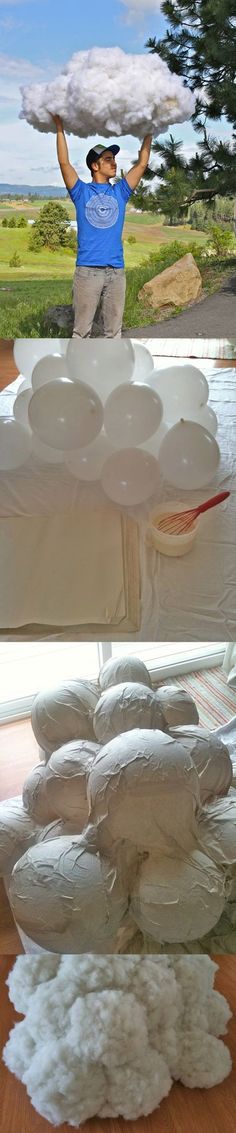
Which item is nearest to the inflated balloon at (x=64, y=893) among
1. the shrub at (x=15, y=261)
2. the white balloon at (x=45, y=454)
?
the white balloon at (x=45, y=454)

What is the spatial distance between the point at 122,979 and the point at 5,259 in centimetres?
97

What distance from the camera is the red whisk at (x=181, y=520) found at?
0.99m

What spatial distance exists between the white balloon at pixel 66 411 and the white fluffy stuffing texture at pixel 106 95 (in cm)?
28

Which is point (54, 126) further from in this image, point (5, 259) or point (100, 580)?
point (100, 580)

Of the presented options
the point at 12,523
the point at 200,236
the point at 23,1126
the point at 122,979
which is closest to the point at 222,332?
the point at 200,236

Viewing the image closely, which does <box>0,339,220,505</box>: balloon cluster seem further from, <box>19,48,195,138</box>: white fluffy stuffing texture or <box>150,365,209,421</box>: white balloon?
<box>19,48,195,138</box>: white fluffy stuffing texture

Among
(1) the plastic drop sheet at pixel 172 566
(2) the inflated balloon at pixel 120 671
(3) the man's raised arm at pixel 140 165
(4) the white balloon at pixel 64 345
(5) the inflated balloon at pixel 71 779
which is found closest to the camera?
(1) the plastic drop sheet at pixel 172 566

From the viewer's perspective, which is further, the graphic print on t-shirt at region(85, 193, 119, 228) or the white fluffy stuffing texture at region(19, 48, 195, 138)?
the graphic print on t-shirt at region(85, 193, 119, 228)

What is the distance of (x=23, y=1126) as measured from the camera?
4.05 feet

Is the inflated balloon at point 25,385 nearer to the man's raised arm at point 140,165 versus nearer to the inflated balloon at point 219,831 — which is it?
the man's raised arm at point 140,165

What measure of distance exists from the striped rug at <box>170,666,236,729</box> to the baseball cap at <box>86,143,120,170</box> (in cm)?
78

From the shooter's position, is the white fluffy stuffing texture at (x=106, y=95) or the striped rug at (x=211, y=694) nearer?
the white fluffy stuffing texture at (x=106, y=95)

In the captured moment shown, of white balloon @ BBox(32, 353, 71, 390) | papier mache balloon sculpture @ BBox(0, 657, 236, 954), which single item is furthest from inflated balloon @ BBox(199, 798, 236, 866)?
white balloon @ BBox(32, 353, 71, 390)

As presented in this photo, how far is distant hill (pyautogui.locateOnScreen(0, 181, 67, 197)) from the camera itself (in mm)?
1066
